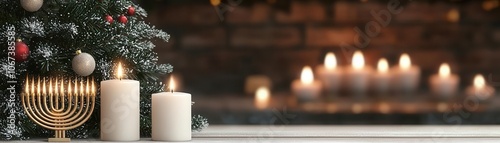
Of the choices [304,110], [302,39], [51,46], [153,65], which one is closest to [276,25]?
[302,39]

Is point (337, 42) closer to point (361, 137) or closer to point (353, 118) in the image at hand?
point (353, 118)

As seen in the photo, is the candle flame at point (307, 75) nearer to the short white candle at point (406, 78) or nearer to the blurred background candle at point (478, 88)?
the short white candle at point (406, 78)

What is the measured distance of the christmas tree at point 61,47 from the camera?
1507mm

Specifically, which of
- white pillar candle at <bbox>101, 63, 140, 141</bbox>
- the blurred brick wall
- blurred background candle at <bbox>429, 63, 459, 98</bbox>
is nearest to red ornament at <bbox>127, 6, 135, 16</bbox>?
white pillar candle at <bbox>101, 63, 140, 141</bbox>

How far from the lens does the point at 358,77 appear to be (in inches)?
81.9

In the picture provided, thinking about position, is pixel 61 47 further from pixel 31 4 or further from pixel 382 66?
pixel 382 66

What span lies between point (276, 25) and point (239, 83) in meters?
0.17

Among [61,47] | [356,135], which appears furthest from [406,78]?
[61,47]

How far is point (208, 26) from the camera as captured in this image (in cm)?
206

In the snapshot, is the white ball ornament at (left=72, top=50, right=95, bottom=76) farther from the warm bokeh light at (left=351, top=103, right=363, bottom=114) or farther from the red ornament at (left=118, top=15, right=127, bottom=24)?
the warm bokeh light at (left=351, top=103, right=363, bottom=114)

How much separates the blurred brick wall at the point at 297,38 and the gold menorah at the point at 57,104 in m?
0.53

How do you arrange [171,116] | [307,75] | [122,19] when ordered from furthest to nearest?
[307,75] → [122,19] → [171,116]

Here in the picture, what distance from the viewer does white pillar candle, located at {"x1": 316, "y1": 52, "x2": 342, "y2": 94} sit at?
6.79ft

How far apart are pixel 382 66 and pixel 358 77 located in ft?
0.22
